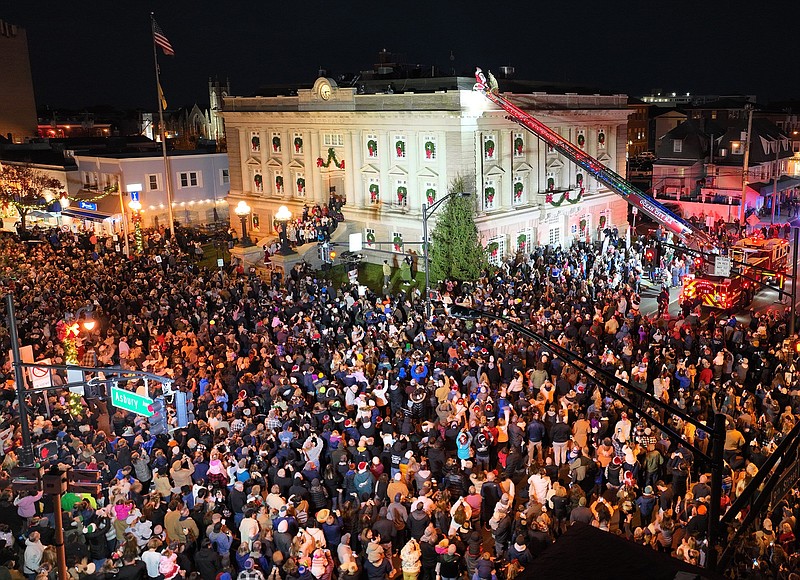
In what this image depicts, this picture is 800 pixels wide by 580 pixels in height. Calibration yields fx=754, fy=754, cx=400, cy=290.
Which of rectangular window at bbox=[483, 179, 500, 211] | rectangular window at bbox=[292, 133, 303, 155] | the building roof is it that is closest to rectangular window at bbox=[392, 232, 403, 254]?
rectangular window at bbox=[483, 179, 500, 211]

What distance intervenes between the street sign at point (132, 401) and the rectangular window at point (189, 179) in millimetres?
45222

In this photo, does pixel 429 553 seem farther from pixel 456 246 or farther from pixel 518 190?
pixel 518 190

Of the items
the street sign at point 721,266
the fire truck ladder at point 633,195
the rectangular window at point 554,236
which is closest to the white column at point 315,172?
the fire truck ladder at point 633,195

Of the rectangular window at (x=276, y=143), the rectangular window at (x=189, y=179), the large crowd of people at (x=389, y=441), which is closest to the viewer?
the large crowd of people at (x=389, y=441)

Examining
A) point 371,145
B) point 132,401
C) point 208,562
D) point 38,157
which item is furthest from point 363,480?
point 38,157

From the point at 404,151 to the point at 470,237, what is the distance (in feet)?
31.2

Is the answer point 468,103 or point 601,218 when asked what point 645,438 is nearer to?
point 468,103

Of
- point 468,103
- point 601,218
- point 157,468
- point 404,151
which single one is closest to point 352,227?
point 404,151

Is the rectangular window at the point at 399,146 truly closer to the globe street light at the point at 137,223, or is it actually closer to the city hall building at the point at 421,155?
the city hall building at the point at 421,155

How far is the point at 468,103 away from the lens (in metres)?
41.8

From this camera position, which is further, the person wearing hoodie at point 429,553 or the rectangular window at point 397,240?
the rectangular window at point 397,240

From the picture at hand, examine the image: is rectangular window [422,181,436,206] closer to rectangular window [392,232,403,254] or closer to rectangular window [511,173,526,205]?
rectangular window [392,232,403,254]

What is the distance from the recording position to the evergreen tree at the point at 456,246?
3816 cm

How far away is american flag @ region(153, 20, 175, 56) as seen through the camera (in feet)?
142
